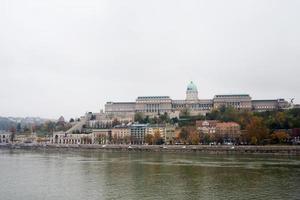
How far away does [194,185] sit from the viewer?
2498 centimetres

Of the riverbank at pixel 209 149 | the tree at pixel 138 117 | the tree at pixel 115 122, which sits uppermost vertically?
the tree at pixel 138 117

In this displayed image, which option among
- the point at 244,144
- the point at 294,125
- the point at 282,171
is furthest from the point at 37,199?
the point at 294,125

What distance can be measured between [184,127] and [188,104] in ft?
86.8

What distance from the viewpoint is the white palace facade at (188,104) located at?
309 feet

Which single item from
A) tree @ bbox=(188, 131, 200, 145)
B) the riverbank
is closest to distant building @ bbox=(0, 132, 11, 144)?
the riverbank

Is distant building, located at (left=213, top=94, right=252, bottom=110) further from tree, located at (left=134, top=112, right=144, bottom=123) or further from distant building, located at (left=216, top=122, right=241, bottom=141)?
distant building, located at (left=216, top=122, right=241, bottom=141)

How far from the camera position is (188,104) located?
3903 inches

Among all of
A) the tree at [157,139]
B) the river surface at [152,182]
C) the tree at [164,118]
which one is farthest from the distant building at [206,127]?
the river surface at [152,182]

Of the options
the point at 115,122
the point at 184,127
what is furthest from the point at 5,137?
the point at 184,127

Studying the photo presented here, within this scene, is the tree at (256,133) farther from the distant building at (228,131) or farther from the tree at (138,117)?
the tree at (138,117)

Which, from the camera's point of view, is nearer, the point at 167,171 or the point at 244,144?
the point at 167,171

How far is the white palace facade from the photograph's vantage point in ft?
309

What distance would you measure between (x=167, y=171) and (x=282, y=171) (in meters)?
7.50

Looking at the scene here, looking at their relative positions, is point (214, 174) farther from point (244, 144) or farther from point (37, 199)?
point (244, 144)
